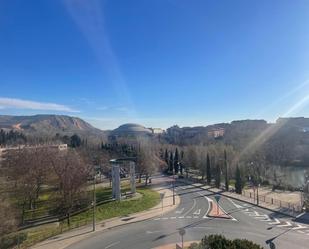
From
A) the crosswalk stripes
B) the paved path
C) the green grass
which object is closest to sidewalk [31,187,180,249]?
the paved path

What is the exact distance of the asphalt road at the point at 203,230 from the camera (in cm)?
3027

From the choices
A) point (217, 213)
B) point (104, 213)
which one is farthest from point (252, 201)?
point (104, 213)

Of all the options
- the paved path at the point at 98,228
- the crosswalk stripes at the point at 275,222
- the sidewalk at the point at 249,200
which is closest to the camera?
the paved path at the point at 98,228

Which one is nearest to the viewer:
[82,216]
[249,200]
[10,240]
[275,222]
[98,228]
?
[10,240]

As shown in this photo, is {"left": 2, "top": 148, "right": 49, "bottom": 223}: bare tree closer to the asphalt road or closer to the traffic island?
the asphalt road

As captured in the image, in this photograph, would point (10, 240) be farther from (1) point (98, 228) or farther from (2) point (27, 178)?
(2) point (27, 178)

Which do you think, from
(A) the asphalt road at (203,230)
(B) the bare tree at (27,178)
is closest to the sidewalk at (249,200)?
(A) the asphalt road at (203,230)

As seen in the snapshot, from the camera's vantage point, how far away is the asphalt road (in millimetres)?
30266

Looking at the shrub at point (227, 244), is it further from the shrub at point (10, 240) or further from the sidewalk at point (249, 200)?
the sidewalk at point (249, 200)

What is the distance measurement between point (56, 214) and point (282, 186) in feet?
152

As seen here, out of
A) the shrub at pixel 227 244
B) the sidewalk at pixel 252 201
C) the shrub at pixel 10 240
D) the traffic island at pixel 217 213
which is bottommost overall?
the shrub at pixel 10 240

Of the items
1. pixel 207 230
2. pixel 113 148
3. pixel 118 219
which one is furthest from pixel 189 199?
pixel 113 148

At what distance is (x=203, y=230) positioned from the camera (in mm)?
34281

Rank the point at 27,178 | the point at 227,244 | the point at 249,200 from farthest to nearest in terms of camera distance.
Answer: the point at 27,178
the point at 249,200
the point at 227,244
